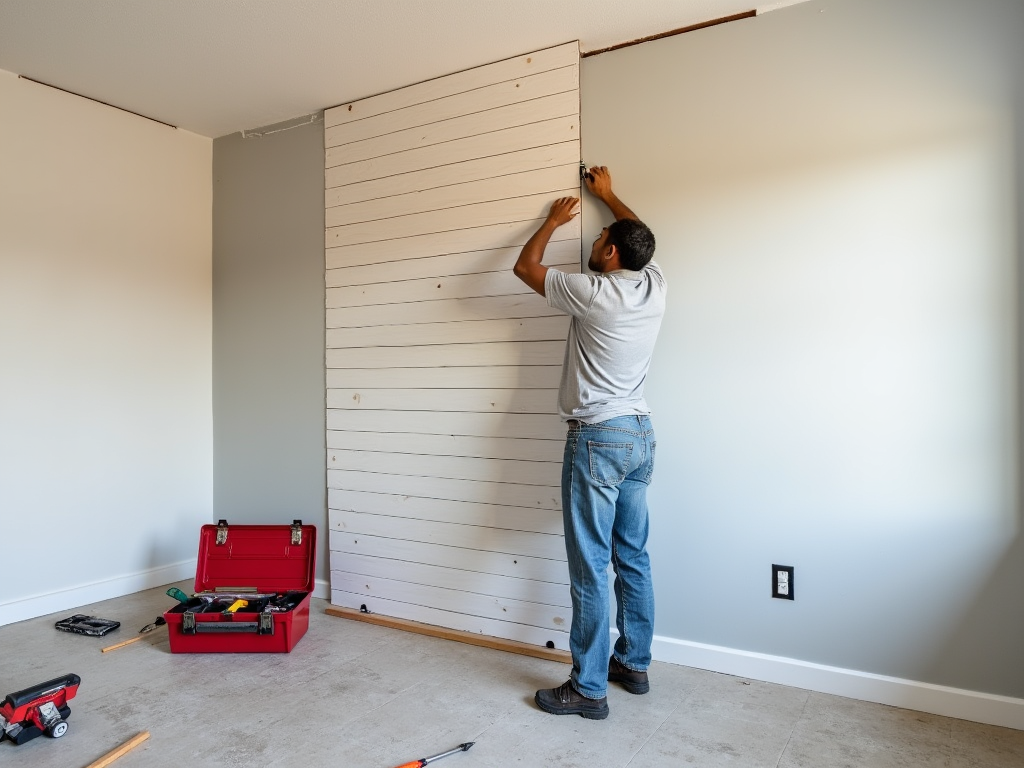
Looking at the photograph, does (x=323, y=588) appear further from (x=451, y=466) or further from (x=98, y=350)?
(x=98, y=350)

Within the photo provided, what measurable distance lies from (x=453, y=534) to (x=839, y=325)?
5.94 feet

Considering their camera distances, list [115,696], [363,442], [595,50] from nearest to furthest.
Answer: [115,696] → [595,50] → [363,442]

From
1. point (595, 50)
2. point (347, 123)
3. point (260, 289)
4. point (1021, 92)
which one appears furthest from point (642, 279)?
point (260, 289)

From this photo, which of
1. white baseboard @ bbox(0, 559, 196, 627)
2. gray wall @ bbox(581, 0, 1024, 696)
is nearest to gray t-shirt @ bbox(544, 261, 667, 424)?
gray wall @ bbox(581, 0, 1024, 696)

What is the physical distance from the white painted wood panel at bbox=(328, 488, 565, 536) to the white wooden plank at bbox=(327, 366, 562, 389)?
20.7 inches

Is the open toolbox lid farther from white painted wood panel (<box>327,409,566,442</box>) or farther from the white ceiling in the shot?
the white ceiling

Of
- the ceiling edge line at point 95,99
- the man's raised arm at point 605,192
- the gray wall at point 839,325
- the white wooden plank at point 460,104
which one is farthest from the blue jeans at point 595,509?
the ceiling edge line at point 95,99

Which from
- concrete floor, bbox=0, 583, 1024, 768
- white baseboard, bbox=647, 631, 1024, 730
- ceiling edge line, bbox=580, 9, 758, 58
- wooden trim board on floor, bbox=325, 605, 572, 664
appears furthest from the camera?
wooden trim board on floor, bbox=325, 605, 572, 664

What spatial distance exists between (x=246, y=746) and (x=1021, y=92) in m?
3.12

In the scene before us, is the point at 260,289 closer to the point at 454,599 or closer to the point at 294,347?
the point at 294,347

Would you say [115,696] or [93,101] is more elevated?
[93,101]

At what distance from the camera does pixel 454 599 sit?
3125 millimetres

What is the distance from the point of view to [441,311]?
3180 mm

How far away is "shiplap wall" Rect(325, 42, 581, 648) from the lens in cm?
290
